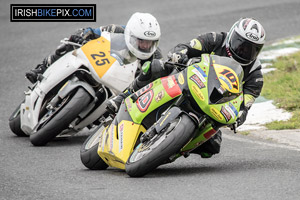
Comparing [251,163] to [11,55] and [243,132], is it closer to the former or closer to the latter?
[243,132]

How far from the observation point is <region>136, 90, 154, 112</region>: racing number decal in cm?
715

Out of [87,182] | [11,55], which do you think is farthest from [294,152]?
[11,55]

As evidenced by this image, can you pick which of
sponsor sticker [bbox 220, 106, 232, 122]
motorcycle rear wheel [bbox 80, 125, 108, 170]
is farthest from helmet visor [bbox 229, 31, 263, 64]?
motorcycle rear wheel [bbox 80, 125, 108, 170]

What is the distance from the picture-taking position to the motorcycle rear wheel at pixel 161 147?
261 inches

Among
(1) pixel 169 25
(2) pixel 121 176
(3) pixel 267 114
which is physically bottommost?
(1) pixel 169 25

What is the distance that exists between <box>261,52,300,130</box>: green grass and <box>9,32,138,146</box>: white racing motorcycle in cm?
207

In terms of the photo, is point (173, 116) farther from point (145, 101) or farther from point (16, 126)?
point (16, 126)

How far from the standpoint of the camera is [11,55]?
15.7m

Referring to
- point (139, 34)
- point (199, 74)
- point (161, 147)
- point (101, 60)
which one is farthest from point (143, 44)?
point (161, 147)

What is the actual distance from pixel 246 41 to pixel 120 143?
1652 millimetres

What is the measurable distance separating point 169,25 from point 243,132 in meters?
9.00

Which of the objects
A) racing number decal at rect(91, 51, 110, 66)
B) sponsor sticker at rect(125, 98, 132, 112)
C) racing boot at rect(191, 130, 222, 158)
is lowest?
racing boot at rect(191, 130, 222, 158)

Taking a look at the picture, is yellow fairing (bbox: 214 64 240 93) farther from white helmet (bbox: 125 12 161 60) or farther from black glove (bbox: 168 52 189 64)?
white helmet (bbox: 125 12 161 60)

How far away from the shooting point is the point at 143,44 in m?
8.62
